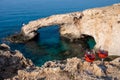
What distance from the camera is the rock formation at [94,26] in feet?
146

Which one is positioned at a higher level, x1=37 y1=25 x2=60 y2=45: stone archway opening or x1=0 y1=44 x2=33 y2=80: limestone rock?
x1=37 y1=25 x2=60 y2=45: stone archway opening

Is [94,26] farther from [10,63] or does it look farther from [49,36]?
[10,63]

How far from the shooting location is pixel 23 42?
54438 mm

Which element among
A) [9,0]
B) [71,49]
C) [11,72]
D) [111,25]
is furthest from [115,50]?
[9,0]

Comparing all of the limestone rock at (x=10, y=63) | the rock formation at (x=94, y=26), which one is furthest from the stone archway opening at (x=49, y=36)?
the limestone rock at (x=10, y=63)

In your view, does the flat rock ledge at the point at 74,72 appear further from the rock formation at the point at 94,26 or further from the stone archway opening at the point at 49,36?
the stone archway opening at the point at 49,36

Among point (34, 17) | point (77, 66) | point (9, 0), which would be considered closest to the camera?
point (77, 66)

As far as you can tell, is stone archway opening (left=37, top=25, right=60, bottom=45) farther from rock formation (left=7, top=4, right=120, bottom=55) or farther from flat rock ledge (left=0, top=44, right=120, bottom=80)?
flat rock ledge (left=0, top=44, right=120, bottom=80)

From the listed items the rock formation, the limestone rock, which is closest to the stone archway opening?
the rock formation

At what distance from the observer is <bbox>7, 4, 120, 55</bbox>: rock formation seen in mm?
44531

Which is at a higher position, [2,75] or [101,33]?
[101,33]

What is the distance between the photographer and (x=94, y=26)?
49094 millimetres

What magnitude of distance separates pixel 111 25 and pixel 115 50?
186 inches

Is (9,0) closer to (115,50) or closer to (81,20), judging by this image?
(81,20)
